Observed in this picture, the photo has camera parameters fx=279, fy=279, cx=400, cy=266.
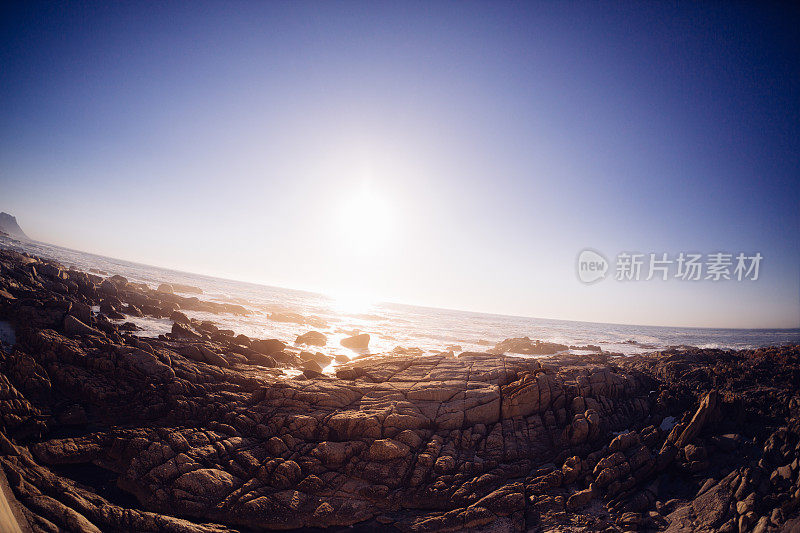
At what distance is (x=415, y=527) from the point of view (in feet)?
38.4

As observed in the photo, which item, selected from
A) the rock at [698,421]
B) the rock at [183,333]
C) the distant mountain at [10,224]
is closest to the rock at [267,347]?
the rock at [183,333]

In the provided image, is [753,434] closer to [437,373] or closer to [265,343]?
[437,373]

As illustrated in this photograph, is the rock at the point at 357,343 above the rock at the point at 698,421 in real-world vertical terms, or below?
below

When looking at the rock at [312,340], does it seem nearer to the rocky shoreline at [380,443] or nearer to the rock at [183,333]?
the rock at [183,333]

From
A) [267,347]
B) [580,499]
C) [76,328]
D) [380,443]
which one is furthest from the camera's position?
[267,347]

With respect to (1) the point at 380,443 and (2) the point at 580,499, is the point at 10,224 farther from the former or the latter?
(2) the point at 580,499

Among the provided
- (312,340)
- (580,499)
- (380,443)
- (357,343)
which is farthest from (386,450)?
(312,340)

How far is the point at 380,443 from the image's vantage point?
1438cm

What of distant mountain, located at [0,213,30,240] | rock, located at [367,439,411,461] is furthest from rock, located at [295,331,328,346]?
distant mountain, located at [0,213,30,240]

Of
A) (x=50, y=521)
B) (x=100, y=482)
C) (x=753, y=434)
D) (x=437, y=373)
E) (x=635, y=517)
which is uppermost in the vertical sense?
(x=753, y=434)

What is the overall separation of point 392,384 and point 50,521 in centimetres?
1464

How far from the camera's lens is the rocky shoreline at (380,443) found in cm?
1099

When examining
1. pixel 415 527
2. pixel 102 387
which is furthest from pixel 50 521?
pixel 415 527

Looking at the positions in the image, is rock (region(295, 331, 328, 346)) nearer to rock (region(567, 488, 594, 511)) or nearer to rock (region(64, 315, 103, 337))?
rock (region(64, 315, 103, 337))
